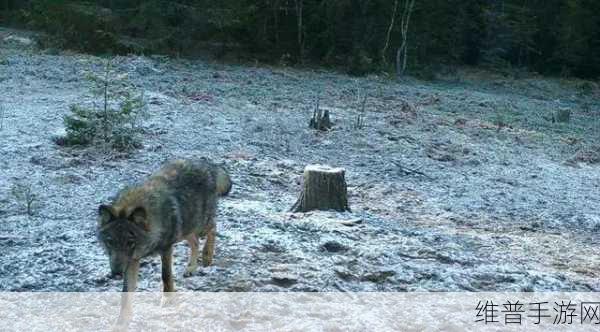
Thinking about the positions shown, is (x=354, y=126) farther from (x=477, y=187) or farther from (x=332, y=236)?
(x=332, y=236)

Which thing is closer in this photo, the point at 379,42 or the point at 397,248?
the point at 397,248

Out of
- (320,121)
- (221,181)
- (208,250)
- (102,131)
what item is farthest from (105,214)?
(320,121)

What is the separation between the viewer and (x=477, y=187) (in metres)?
10.1

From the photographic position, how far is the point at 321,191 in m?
7.70

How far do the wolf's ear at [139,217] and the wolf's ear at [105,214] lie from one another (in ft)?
0.42

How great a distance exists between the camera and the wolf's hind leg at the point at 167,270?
488 cm

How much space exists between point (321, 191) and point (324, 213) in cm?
26

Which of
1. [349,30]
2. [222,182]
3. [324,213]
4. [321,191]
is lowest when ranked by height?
[324,213]

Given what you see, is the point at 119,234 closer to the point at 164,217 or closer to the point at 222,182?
the point at 164,217

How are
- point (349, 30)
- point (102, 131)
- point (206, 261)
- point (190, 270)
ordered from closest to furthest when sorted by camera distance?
point (190, 270) < point (206, 261) < point (102, 131) < point (349, 30)

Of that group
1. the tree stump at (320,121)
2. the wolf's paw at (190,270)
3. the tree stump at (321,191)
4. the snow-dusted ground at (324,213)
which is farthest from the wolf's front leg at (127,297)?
the tree stump at (320,121)

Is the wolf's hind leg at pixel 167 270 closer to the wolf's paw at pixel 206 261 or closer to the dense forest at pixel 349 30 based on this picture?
the wolf's paw at pixel 206 261

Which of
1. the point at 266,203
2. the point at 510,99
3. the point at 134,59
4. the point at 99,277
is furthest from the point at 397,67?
the point at 99,277

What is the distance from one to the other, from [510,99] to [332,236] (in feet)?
59.3
